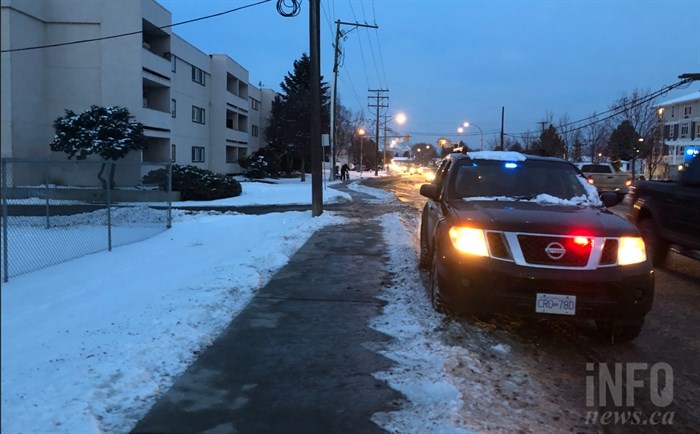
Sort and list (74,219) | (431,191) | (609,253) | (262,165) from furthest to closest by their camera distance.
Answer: (262,165) → (74,219) → (431,191) → (609,253)

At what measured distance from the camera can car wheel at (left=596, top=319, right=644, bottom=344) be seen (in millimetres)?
5254

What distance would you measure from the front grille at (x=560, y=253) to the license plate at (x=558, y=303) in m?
0.28

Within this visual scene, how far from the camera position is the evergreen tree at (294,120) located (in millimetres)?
44969

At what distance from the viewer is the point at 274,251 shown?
9797mm

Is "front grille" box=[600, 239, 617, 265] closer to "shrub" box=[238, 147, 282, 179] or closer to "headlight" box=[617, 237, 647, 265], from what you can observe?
"headlight" box=[617, 237, 647, 265]

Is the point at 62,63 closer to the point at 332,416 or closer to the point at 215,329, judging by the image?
the point at 215,329

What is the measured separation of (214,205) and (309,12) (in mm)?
9243

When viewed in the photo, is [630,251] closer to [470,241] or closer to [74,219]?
[470,241]

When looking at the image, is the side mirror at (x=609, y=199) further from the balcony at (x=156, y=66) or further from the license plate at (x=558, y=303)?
the balcony at (x=156, y=66)

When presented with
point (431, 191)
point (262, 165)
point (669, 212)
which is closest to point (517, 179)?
point (431, 191)

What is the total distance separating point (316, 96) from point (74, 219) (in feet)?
25.2

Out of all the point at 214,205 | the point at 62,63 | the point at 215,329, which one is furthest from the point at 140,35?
the point at 215,329

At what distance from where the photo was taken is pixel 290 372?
4.44 meters

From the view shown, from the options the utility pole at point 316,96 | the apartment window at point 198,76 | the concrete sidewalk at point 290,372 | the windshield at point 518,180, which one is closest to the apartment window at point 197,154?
the apartment window at point 198,76
